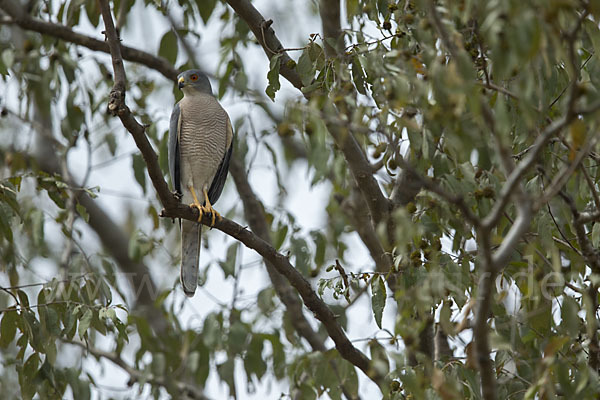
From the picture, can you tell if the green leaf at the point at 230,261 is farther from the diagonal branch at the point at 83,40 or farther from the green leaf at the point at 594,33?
the green leaf at the point at 594,33

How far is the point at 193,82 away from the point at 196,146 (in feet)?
1.60

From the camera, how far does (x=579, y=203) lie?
12.6 feet

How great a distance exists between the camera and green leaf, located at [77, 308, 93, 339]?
3209mm

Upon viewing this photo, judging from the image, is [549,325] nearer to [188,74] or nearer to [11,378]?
[188,74]

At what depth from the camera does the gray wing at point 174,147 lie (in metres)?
5.12

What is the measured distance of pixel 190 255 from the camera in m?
4.95

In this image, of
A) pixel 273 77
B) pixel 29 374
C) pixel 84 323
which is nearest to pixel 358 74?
pixel 273 77

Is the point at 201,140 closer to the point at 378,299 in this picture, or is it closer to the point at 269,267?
the point at 269,267

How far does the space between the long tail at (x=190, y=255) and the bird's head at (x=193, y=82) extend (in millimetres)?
963

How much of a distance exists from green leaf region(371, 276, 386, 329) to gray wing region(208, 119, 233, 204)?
2.41 m

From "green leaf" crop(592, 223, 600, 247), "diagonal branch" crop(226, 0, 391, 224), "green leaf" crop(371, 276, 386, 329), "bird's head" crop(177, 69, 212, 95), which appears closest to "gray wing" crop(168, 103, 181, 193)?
"bird's head" crop(177, 69, 212, 95)

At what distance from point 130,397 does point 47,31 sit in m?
2.59

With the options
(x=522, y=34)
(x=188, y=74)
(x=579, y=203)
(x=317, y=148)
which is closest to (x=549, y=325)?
(x=579, y=203)

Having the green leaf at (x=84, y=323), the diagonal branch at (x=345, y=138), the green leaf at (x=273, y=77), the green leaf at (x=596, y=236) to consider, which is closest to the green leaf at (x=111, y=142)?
the diagonal branch at (x=345, y=138)
